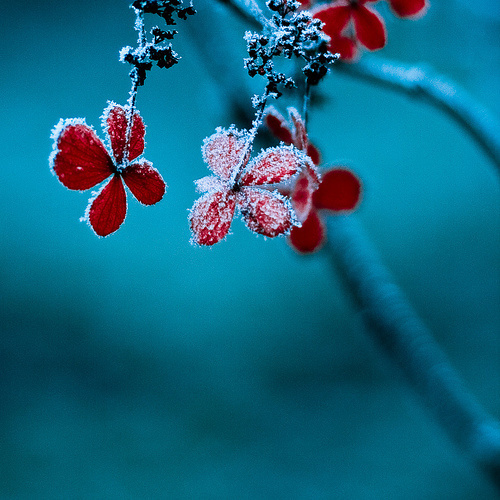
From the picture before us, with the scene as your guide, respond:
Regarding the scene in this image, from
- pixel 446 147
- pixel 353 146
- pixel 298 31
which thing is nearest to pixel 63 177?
pixel 298 31

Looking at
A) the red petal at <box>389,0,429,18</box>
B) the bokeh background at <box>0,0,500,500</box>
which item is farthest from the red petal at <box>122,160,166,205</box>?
the bokeh background at <box>0,0,500,500</box>

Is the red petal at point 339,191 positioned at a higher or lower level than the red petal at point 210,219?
higher

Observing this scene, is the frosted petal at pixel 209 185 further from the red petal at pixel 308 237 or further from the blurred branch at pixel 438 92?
the blurred branch at pixel 438 92

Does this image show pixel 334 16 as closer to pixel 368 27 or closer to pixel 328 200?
pixel 368 27

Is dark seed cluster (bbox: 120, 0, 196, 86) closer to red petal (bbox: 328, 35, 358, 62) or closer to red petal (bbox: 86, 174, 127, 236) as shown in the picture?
red petal (bbox: 86, 174, 127, 236)

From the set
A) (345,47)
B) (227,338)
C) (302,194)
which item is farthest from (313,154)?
(227,338)

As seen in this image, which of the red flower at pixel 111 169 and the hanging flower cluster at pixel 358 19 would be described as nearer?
the red flower at pixel 111 169

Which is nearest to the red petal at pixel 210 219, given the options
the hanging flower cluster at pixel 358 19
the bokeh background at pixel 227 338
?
the hanging flower cluster at pixel 358 19
